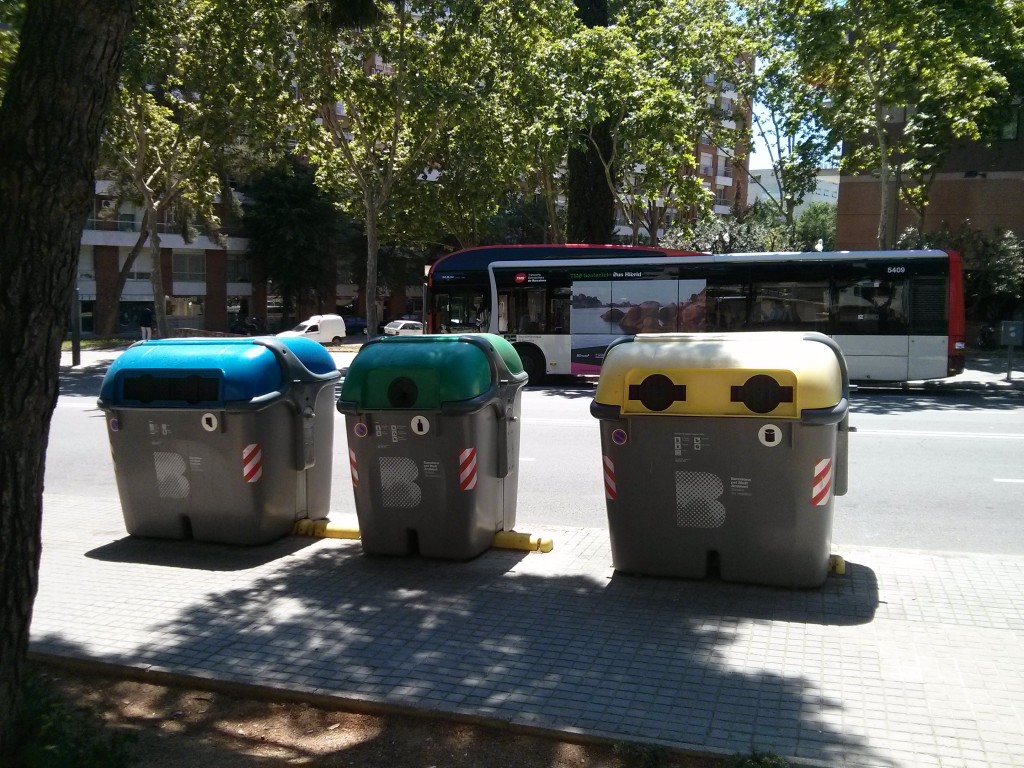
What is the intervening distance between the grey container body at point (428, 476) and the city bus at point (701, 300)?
1344cm

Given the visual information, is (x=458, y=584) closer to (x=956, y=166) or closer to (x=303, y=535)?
(x=303, y=535)

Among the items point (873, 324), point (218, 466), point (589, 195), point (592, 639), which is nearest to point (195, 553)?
point (218, 466)

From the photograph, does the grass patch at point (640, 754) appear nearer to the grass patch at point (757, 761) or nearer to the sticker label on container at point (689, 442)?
the grass patch at point (757, 761)

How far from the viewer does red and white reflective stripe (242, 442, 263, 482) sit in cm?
687

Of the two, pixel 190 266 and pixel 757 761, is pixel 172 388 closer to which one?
pixel 757 761

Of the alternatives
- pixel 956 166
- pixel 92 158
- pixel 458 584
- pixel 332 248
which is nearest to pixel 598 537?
pixel 458 584

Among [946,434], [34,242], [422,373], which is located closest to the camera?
[34,242]

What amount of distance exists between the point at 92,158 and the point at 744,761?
336 centimetres

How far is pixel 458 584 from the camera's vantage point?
20.6ft

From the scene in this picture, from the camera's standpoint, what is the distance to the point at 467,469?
6547 mm

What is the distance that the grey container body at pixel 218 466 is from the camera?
689 centimetres

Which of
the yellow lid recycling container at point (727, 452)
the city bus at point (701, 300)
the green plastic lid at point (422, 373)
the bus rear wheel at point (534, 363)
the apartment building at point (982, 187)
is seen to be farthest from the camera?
the apartment building at point (982, 187)

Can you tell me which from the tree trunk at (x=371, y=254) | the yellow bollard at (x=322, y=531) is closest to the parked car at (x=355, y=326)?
the tree trunk at (x=371, y=254)

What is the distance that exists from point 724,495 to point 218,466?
365 centimetres
